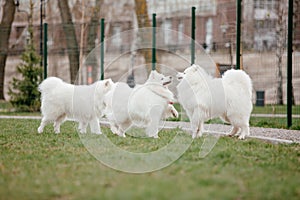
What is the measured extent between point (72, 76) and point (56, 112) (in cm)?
782

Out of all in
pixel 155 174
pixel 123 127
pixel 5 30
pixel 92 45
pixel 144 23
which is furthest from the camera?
pixel 5 30

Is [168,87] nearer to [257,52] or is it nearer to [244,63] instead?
[244,63]

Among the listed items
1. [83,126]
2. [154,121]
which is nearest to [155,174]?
[154,121]

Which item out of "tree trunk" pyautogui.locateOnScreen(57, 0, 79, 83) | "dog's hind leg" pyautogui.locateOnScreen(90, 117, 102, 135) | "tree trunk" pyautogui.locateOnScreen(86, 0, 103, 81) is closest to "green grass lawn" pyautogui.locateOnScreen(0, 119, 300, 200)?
"dog's hind leg" pyautogui.locateOnScreen(90, 117, 102, 135)

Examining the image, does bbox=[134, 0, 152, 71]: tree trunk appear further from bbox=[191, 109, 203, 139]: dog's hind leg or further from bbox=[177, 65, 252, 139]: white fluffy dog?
bbox=[191, 109, 203, 139]: dog's hind leg

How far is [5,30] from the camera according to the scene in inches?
774

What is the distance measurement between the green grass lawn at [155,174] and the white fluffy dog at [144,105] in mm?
628

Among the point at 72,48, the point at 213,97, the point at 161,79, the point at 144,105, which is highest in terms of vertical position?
the point at 72,48

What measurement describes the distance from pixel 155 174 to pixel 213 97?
10.4 feet

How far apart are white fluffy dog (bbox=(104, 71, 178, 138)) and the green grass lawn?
63 centimetres

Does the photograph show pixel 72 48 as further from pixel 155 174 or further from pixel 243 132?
pixel 155 174

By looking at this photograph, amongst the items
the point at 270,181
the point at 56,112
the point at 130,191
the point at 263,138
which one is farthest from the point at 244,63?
the point at 130,191

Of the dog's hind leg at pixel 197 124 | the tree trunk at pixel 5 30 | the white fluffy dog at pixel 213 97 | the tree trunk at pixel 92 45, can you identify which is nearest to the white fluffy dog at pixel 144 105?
the white fluffy dog at pixel 213 97

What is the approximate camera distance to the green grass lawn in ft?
14.4
